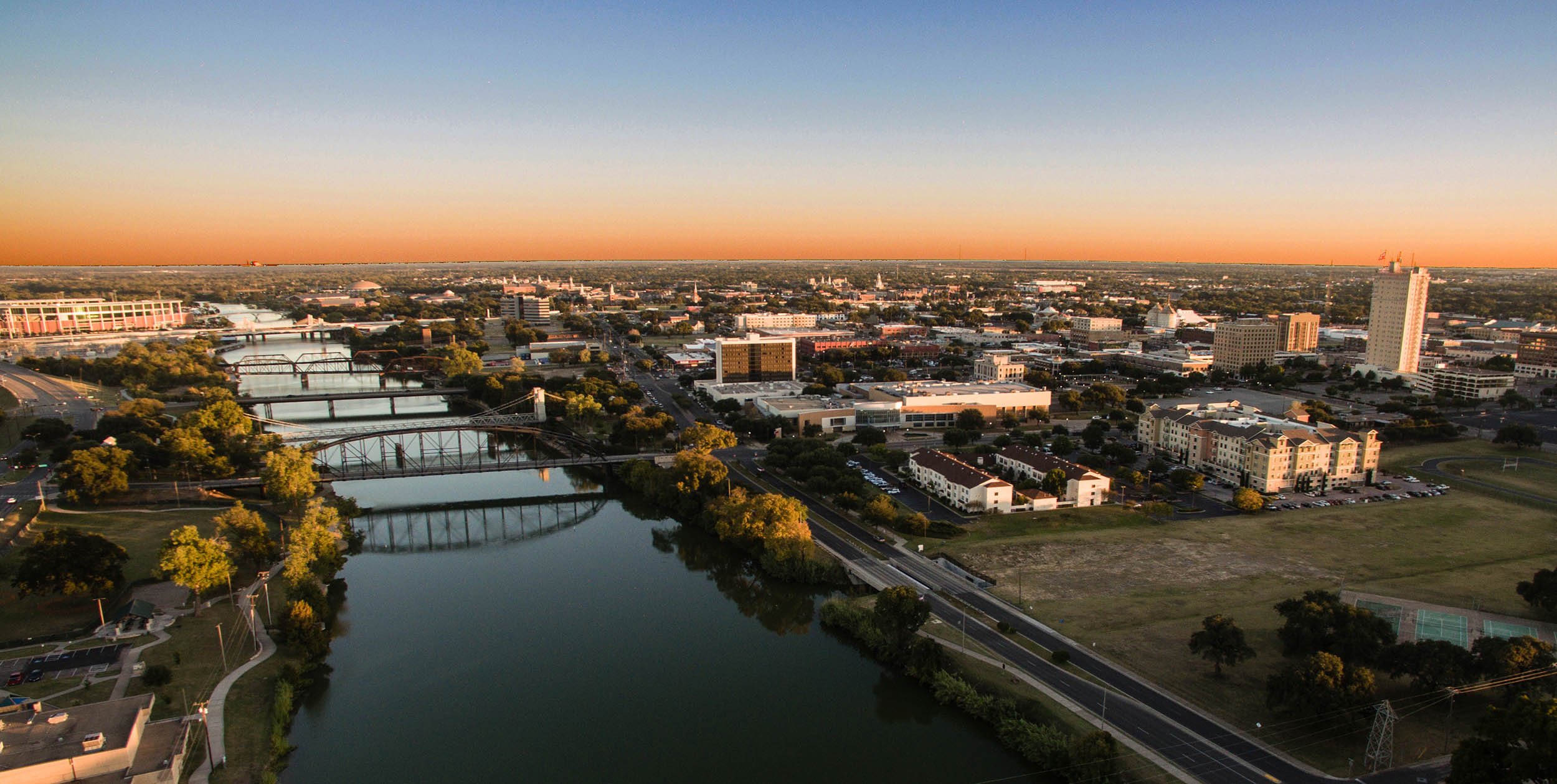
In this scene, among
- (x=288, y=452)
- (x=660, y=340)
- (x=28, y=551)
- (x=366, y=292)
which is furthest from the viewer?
(x=366, y=292)

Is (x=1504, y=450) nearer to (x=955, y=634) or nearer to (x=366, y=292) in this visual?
(x=955, y=634)

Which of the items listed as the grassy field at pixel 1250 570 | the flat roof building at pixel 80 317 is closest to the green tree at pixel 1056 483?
the grassy field at pixel 1250 570

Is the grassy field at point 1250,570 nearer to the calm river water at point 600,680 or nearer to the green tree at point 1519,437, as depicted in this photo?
the calm river water at point 600,680

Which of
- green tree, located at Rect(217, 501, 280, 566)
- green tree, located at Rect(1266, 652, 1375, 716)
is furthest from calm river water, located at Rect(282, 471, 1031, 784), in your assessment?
green tree, located at Rect(1266, 652, 1375, 716)

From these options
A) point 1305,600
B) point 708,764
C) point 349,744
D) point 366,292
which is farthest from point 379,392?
point 366,292

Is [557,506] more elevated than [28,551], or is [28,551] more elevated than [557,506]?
[28,551]

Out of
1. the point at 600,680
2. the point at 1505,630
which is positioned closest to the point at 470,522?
the point at 600,680
